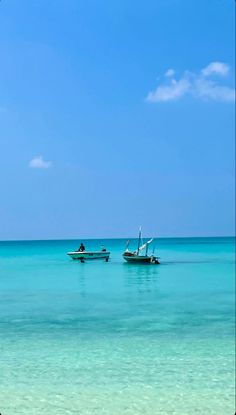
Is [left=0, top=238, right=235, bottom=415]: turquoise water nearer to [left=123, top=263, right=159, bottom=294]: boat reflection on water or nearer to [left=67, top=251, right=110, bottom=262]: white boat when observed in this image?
[left=123, top=263, right=159, bottom=294]: boat reflection on water

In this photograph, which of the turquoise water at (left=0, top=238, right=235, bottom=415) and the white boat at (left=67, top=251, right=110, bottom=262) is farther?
the white boat at (left=67, top=251, right=110, bottom=262)

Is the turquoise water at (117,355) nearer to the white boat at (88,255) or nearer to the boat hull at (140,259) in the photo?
the boat hull at (140,259)

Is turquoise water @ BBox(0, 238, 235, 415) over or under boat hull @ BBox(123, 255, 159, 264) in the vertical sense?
under

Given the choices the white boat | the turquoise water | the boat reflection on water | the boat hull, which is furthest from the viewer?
the white boat

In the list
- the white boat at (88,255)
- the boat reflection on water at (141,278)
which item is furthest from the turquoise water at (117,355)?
the white boat at (88,255)

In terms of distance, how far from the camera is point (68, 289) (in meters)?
17.4

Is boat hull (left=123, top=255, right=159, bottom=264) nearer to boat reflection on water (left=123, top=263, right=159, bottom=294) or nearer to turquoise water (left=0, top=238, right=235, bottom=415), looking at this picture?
boat reflection on water (left=123, top=263, right=159, bottom=294)

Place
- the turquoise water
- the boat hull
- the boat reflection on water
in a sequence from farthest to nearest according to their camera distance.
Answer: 1. the boat hull
2. the boat reflection on water
3. the turquoise water

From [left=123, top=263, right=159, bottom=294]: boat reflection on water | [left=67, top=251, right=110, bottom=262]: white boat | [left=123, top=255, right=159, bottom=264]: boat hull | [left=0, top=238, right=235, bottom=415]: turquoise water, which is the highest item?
[left=67, top=251, right=110, bottom=262]: white boat

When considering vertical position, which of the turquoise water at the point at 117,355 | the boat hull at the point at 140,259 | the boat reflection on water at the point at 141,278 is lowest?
the turquoise water at the point at 117,355

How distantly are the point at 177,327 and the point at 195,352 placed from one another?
2083 millimetres

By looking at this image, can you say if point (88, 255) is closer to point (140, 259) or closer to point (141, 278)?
point (140, 259)

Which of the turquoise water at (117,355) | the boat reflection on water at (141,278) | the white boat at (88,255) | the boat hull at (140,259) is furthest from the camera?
the white boat at (88,255)

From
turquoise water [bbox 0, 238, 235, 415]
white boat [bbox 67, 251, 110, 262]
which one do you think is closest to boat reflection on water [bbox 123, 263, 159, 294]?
white boat [bbox 67, 251, 110, 262]
